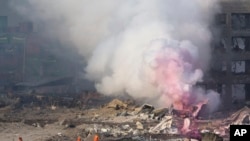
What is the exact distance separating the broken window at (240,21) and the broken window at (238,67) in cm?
245

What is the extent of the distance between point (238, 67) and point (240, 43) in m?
1.71

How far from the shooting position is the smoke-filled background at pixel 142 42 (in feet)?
74.7

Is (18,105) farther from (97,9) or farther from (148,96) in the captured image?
(97,9)

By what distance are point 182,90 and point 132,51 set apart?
4.35m

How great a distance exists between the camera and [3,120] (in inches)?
837

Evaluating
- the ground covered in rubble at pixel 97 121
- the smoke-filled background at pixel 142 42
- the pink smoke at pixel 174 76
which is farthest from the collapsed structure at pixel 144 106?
the smoke-filled background at pixel 142 42

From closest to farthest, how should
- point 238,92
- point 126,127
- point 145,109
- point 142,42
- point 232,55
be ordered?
point 126,127 < point 145,109 < point 142,42 < point 232,55 < point 238,92

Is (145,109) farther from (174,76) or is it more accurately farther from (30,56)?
(30,56)

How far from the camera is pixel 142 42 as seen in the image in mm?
24922

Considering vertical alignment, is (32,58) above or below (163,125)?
above

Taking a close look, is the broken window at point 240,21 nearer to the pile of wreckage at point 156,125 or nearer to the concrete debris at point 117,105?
the pile of wreckage at point 156,125

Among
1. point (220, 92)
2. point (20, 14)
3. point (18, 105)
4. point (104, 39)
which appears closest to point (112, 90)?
point (104, 39)

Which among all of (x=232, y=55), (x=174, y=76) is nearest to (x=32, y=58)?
(x=232, y=55)

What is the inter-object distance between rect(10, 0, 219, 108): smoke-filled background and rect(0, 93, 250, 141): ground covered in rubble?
45.5 inches
